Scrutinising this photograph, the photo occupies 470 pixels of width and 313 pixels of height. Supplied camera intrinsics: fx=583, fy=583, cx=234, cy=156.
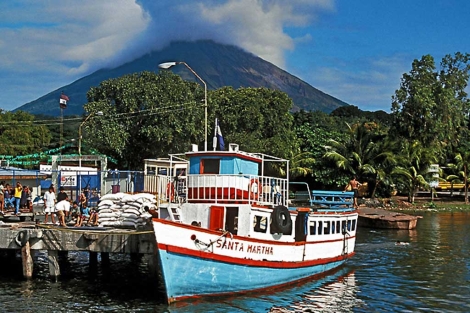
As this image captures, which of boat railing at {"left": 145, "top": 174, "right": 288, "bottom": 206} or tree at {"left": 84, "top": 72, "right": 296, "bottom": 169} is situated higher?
tree at {"left": 84, "top": 72, "right": 296, "bottom": 169}

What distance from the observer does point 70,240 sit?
21641 millimetres

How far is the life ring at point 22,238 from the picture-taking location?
72.0 feet

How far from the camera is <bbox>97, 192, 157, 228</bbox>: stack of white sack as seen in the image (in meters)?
22.6

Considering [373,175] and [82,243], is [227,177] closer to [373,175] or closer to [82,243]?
[82,243]

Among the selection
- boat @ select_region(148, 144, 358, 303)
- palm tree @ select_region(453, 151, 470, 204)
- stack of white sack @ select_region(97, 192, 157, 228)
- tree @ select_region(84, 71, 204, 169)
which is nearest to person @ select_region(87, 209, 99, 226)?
stack of white sack @ select_region(97, 192, 157, 228)

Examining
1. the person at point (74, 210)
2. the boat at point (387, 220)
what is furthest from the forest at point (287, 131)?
the person at point (74, 210)

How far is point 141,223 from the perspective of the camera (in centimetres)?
2266

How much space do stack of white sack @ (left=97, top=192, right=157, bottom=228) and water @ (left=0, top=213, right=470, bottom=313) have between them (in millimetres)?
2414

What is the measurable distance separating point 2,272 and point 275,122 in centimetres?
4186

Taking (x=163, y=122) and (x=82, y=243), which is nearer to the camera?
(x=82, y=243)

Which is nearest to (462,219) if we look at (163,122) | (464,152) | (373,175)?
(373,175)

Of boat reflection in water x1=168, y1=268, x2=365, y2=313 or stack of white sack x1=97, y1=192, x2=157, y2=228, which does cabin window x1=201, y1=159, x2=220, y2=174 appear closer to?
stack of white sack x1=97, y1=192, x2=157, y2=228

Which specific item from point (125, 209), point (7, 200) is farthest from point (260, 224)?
point (7, 200)

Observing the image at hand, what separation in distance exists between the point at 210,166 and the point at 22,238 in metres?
7.67
